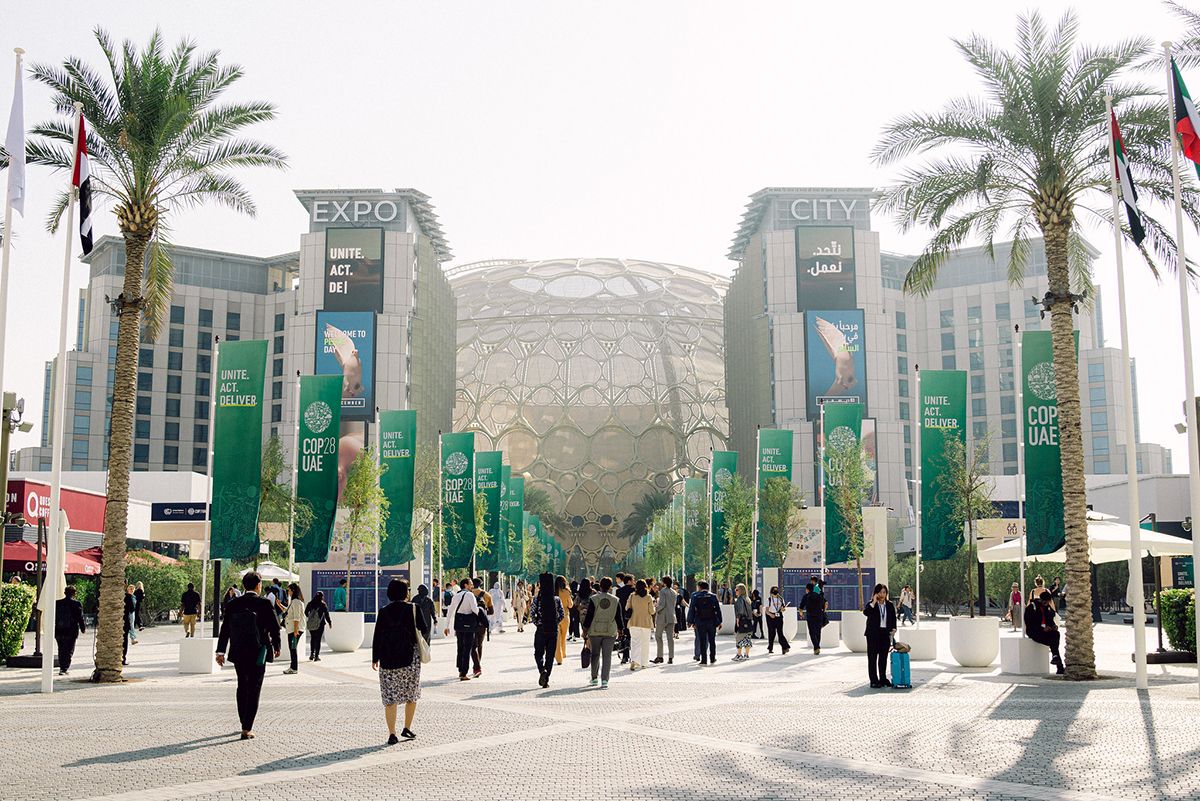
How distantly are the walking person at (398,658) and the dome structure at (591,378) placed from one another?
99.5 metres

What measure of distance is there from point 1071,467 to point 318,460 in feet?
53.9

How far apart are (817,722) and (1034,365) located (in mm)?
10723

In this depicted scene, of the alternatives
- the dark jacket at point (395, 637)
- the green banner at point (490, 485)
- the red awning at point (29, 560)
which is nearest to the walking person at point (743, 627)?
the dark jacket at point (395, 637)

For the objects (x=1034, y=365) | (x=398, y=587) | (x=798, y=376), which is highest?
(x=798, y=376)

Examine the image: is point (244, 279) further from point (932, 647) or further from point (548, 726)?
point (548, 726)

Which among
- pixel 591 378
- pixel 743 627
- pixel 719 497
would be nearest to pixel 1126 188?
pixel 743 627

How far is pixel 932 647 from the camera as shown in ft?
83.0

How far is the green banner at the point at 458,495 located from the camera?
3784cm

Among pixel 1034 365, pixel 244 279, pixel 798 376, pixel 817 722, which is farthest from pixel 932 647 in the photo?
pixel 244 279

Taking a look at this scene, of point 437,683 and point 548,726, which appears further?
point 437,683

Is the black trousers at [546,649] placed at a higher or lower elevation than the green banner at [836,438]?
lower

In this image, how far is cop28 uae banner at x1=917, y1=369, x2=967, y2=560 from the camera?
1050 inches

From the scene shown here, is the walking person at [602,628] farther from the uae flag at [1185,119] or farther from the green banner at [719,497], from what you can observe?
the green banner at [719,497]

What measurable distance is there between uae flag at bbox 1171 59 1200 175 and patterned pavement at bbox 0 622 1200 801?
24.4ft
